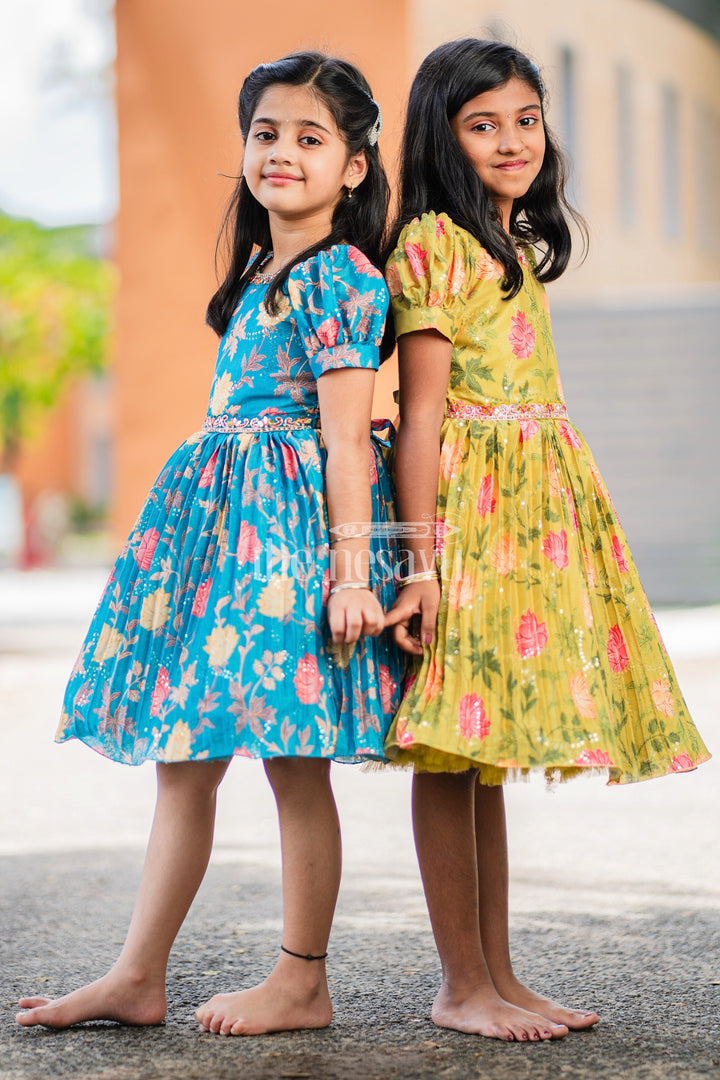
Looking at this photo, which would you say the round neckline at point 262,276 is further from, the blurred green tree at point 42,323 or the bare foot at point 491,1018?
the blurred green tree at point 42,323

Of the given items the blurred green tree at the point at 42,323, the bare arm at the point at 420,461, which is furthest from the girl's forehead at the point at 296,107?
the blurred green tree at the point at 42,323

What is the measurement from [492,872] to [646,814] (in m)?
1.96

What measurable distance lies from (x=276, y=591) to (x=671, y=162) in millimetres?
13673

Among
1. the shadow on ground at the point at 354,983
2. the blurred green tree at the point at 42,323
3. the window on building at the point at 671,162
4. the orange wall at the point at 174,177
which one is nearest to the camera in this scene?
the shadow on ground at the point at 354,983

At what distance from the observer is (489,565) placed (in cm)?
234

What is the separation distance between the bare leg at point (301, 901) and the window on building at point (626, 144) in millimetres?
12406

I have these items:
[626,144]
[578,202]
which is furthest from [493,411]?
[626,144]

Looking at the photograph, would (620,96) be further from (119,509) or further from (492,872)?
(492,872)

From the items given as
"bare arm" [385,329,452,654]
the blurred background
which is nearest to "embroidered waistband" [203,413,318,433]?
"bare arm" [385,329,452,654]

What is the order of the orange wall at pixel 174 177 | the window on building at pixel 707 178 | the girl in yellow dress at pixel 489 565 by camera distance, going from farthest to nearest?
the window on building at pixel 707 178 < the orange wall at pixel 174 177 < the girl in yellow dress at pixel 489 565

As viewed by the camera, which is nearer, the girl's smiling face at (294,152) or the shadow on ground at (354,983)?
the shadow on ground at (354,983)

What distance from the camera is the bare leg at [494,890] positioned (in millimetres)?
2457

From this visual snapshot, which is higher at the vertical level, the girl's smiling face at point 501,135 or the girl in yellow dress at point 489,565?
the girl's smiling face at point 501,135

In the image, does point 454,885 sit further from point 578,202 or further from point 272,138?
point 578,202
